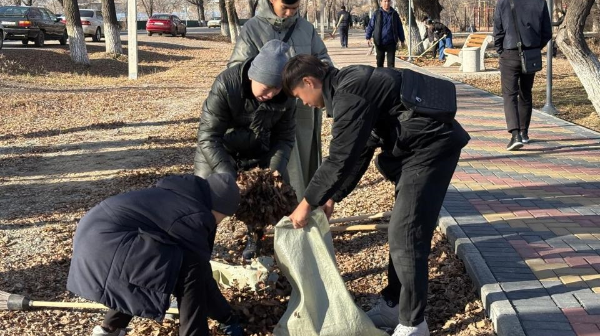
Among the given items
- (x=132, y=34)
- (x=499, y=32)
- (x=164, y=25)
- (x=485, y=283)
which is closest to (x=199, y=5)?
(x=164, y=25)

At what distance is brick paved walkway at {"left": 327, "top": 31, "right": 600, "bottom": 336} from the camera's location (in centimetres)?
412

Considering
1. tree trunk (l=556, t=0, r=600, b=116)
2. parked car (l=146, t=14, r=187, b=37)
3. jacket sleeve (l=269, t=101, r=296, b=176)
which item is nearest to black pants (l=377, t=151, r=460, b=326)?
jacket sleeve (l=269, t=101, r=296, b=176)

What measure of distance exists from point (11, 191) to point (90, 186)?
763mm

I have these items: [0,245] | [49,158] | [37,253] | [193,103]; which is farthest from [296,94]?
[193,103]

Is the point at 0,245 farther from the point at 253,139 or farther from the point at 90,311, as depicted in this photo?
the point at 253,139

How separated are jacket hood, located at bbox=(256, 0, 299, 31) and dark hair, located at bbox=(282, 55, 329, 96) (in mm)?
1661

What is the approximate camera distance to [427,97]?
12.0 ft

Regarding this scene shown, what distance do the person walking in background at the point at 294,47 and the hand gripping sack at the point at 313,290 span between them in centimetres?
104

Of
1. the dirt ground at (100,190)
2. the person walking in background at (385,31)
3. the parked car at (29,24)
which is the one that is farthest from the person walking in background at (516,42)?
the parked car at (29,24)

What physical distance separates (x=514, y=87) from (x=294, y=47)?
386 centimetres

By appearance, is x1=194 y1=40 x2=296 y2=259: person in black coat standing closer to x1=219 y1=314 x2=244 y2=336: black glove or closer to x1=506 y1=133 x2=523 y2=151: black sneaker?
x1=219 y1=314 x2=244 y2=336: black glove

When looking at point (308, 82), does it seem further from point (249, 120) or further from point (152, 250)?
point (249, 120)

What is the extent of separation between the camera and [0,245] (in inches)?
235

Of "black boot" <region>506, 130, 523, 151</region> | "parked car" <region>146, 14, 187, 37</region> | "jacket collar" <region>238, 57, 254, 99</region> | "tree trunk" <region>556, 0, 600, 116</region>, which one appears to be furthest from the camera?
"parked car" <region>146, 14, 187, 37</region>
